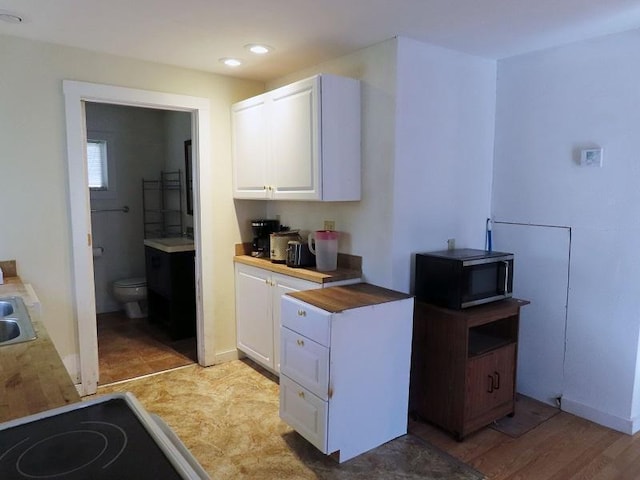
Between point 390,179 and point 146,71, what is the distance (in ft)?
6.09

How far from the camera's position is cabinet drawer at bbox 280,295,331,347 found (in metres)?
2.17

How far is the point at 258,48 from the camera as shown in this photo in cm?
272

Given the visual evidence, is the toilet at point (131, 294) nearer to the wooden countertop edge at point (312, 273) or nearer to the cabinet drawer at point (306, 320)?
the wooden countertop edge at point (312, 273)

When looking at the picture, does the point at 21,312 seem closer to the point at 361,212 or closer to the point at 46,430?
the point at 46,430

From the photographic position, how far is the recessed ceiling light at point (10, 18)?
221cm

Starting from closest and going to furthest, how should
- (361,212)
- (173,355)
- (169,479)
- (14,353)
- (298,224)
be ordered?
1. (169,479)
2. (14,353)
3. (361,212)
4. (298,224)
5. (173,355)

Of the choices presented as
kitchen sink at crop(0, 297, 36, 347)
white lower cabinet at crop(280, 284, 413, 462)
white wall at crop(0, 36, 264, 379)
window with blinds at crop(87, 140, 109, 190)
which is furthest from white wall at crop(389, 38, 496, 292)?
window with blinds at crop(87, 140, 109, 190)

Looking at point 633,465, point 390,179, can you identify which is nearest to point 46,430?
point 390,179

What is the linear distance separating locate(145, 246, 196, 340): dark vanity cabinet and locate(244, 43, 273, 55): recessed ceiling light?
75.5 inches

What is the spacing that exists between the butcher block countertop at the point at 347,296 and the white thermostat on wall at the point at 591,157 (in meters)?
1.37

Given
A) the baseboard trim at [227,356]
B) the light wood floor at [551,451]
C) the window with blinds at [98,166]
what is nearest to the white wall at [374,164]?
the light wood floor at [551,451]

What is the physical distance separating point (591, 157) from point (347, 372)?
1929mm

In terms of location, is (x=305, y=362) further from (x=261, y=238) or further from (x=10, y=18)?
(x=10, y=18)

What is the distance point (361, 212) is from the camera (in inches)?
112
